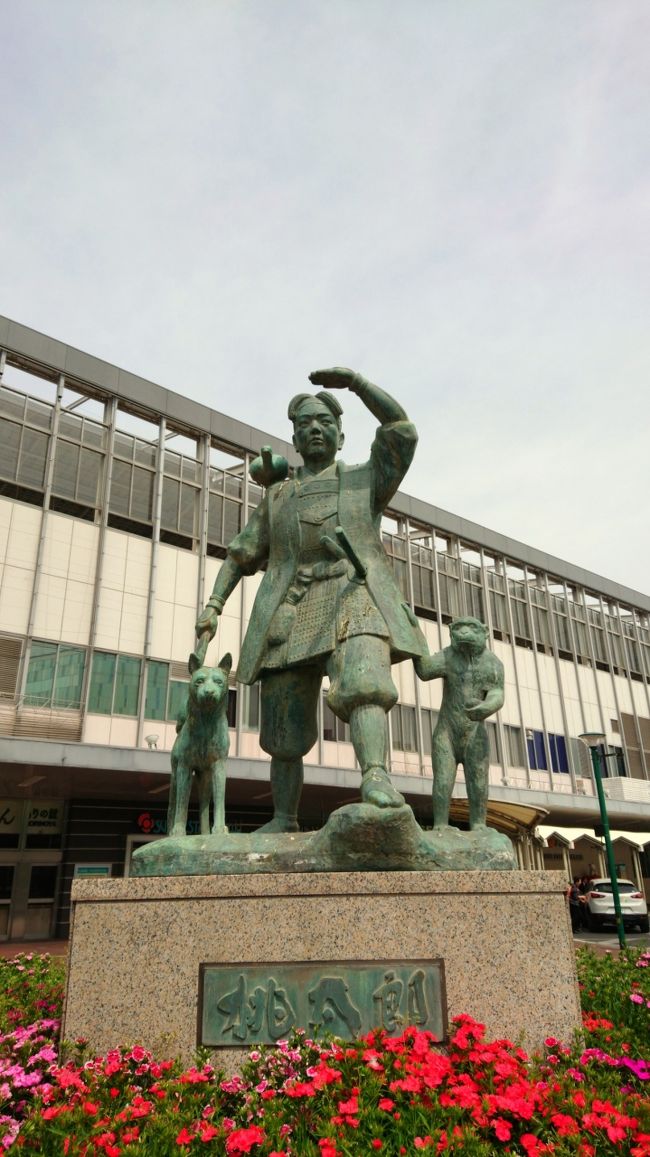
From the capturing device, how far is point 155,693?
18.7 meters

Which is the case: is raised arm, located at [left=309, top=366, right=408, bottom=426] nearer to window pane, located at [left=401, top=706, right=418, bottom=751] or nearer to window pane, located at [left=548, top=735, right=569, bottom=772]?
window pane, located at [left=401, top=706, right=418, bottom=751]

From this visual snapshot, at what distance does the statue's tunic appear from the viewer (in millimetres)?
4301

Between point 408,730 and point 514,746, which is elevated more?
point 514,746

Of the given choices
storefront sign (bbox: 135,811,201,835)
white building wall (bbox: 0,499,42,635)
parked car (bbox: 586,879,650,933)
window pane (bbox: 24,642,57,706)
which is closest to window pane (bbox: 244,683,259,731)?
storefront sign (bbox: 135,811,201,835)

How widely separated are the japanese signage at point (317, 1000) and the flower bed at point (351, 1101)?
0.38 ft

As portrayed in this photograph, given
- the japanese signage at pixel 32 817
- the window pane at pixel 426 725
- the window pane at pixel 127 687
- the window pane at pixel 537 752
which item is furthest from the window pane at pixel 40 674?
the window pane at pixel 537 752

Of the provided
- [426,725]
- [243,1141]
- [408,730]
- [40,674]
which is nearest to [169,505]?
[40,674]

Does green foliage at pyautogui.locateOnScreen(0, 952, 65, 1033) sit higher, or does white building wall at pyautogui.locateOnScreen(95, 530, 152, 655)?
white building wall at pyautogui.locateOnScreen(95, 530, 152, 655)

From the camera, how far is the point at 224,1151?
2402 millimetres

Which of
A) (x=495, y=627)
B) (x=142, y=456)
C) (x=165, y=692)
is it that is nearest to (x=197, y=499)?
(x=142, y=456)

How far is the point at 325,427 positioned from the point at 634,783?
29457 millimetres

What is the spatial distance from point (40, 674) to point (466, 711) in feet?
47.8

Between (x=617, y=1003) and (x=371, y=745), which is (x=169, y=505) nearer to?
(x=371, y=745)

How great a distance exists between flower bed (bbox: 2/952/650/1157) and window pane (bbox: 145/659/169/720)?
15.5m
